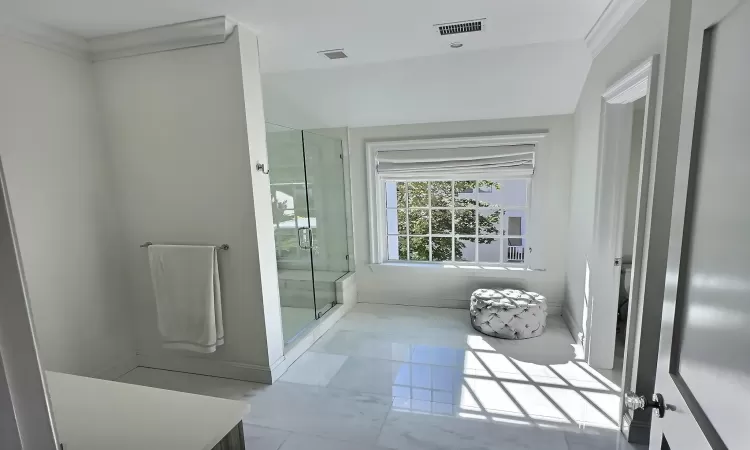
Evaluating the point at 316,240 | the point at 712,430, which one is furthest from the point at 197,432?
the point at 316,240

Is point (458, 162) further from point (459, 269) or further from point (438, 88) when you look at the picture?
point (459, 269)

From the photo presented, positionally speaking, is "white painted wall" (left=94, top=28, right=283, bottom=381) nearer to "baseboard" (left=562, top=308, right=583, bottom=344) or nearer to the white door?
the white door

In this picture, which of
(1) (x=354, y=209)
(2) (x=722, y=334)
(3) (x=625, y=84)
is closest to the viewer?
(2) (x=722, y=334)

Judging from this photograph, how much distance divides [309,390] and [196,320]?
0.88 metres

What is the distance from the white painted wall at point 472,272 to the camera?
3.50 metres

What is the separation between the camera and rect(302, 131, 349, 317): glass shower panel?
367 cm

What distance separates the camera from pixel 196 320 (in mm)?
2576

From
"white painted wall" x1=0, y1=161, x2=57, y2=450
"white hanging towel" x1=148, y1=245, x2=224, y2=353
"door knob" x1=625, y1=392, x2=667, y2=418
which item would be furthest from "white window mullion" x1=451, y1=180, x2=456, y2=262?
"white painted wall" x1=0, y1=161, x2=57, y2=450

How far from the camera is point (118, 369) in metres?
2.74

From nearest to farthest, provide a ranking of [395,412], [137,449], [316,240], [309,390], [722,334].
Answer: [722,334], [137,449], [395,412], [309,390], [316,240]

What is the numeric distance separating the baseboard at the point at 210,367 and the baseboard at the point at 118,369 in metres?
0.05

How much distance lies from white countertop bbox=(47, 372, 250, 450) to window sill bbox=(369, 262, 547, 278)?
3007 millimetres

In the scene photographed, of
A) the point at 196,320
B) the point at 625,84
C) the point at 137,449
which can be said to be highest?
the point at 625,84

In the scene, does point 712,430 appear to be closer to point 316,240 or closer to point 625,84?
point 625,84
